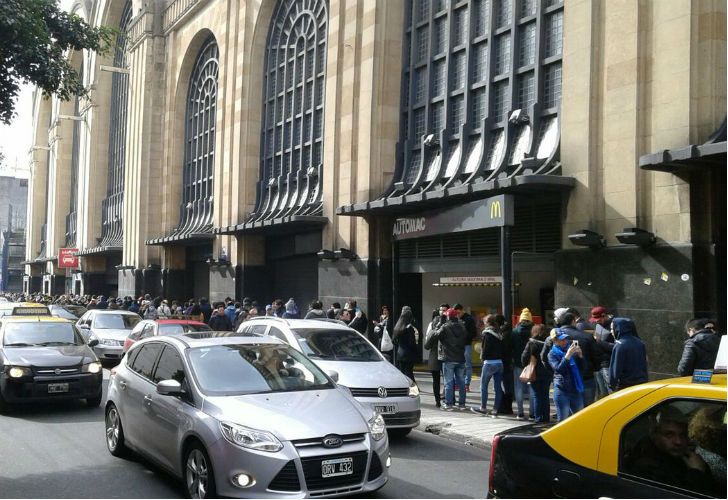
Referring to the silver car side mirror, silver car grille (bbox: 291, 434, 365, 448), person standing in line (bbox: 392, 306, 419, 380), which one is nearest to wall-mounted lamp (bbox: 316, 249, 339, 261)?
person standing in line (bbox: 392, 306, 419, 380)

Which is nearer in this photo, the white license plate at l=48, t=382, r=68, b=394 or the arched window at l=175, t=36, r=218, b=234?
the white license plate at l=48, t=382, r=68, b=394

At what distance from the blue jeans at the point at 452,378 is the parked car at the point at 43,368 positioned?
5859 mm

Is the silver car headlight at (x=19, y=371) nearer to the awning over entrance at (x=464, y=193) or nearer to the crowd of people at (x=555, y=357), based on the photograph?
the crowd of people at (x=555, y=357)

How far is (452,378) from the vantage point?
A: 11789 mm

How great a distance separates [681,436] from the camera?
3547mm

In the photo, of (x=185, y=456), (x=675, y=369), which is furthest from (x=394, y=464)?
(x=675, y=369)

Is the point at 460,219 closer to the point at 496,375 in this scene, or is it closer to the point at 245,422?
the point at 496,375

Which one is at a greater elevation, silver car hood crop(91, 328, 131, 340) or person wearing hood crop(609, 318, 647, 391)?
person wearing hood crop(609, 318, 647, 391)

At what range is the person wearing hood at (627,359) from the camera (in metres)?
8.42

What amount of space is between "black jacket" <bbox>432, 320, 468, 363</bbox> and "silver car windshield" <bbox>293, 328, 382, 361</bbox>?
1548 millimetres

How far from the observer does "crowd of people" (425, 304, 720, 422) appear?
27.7 feet

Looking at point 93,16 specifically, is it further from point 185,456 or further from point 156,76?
point 185,456

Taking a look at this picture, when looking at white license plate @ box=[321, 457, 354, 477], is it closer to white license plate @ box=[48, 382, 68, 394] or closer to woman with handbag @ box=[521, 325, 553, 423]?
woman with handbag @ box=[521, 325, 553, 423]

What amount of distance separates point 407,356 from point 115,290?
127 feet
